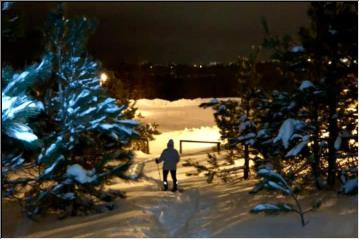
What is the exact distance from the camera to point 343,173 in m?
8.91

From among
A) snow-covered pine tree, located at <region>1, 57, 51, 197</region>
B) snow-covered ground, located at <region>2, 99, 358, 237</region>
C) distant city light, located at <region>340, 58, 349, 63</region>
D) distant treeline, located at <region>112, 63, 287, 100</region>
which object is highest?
distant treeline, located at <region>112, 63, 287, 100</region>

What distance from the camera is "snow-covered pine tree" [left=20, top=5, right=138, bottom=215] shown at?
890 cm

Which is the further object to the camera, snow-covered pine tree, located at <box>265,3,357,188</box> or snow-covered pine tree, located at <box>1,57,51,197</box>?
snow-covered pine tree, located at <box>265,3,357,188</box>

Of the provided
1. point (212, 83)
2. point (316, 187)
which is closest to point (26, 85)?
point (316, 187)

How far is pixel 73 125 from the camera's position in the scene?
9.03 meters

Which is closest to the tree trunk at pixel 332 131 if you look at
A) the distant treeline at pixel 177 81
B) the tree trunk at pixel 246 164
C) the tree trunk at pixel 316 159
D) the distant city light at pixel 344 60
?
the tree trunk at pixel 316 159

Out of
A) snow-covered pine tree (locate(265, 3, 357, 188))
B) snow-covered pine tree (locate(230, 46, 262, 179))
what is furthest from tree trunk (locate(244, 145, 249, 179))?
snow-covered pine tree (locate(265, 3, 357, 188))

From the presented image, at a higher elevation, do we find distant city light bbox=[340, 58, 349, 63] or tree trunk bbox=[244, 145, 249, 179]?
distant city light bbox=[340, 58, 349, 63]

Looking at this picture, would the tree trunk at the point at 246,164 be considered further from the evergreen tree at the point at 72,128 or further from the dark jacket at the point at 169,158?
the evergreen tree at the point at 72,128

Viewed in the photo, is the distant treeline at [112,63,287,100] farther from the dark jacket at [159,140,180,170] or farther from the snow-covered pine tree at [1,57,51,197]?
the snow-covered pine tree at [1,57,51,197]

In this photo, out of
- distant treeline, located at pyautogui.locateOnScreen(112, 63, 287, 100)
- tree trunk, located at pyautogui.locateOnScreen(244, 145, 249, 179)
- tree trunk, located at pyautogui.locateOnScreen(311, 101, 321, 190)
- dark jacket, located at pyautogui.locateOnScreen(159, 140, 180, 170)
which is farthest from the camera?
distant treeline, located at pyautogui.locateOnScreen(112, 63, 287, 100)

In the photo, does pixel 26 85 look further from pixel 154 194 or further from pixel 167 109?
pixel 167 109

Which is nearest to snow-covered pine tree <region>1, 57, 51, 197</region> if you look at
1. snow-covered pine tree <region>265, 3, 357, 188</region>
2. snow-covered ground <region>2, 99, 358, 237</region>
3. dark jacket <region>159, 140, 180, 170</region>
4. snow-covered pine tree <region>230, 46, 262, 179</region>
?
snow-covered ground <region>2, 99, 358, 237</region>

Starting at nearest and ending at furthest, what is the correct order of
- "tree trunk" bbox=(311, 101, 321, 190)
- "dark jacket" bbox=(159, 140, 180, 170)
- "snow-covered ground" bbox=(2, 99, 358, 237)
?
1. "snow-covered ground" bbox=(2, 99, 358, 237)
2. "tree trunk" bbox=(311, 101, 321, 190)
3. "dark jacket" bbox=(159, 140, 180, 170)
